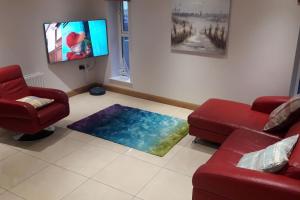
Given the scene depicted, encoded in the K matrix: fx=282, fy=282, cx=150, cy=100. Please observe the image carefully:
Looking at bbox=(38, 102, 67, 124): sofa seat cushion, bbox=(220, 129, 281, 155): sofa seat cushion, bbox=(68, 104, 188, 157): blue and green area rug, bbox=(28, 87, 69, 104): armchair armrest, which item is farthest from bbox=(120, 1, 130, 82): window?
bbox=(220, 129, 281, 155): sofa seat cushion

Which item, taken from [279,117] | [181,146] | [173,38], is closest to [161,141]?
[181,146]

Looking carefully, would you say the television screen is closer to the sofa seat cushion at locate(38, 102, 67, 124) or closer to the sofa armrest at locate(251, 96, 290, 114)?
the sofa seat cushion at locate(38, 102, 67, 124)

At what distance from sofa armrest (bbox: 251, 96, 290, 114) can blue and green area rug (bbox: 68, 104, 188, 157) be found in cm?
97

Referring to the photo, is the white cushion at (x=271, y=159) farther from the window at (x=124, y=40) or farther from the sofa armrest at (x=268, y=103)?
the window at (x=124, y=40)

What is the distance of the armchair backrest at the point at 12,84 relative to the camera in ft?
11.8

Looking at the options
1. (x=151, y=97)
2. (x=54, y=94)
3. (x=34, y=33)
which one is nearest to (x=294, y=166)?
(x=54, y=94)

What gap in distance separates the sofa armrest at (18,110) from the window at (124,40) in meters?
2.33

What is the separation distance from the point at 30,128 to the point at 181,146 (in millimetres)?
1804

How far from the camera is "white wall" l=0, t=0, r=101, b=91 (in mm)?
3988

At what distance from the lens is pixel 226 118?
3.19 m

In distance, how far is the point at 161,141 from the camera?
356 centimetres

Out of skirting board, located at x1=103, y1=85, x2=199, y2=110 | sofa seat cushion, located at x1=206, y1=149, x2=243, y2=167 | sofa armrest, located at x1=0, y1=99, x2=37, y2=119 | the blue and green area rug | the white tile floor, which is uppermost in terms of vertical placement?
sofa armrest, located at x1=0, y1=99, x2=37, y2=119

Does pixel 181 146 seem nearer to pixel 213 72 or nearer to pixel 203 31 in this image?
pixel 213 72

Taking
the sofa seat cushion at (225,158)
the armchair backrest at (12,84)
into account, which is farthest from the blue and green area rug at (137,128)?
the sofa seat cushion at (225,158)
